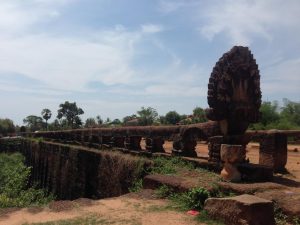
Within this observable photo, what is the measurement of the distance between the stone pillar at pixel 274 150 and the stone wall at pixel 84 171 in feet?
8.27

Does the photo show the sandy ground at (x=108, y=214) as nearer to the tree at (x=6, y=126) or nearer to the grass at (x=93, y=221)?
the grass at (x=93, y=221)

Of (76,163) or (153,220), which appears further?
(76,163)

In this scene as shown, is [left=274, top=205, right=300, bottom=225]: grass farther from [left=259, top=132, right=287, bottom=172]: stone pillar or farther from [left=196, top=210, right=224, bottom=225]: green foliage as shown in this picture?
[left=259, top=132, right=287, bottom=172]: stone pillar

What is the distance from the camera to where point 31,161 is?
21547mm

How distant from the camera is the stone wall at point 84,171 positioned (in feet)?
30.4

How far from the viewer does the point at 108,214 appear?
5.37 metres

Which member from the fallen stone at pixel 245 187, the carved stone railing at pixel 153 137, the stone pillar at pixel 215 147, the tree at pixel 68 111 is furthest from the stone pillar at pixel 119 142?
the tree at pixel 68 111

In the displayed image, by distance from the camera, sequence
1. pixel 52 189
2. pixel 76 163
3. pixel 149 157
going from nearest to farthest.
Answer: pixel 149 157
pixel 76 163
pixel 52 189

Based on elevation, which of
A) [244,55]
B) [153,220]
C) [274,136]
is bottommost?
[153,220]

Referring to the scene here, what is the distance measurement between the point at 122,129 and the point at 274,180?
5965 mm

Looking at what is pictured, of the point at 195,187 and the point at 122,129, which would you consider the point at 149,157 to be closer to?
the point at 122,129

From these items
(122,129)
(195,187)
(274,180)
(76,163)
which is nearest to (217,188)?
(195,187)

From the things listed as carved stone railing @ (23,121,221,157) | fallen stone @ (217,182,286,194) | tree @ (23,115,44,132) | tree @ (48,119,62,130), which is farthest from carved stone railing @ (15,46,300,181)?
tree @ (23,115,44,132)

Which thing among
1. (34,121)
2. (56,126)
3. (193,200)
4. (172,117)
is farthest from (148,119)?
(34,121)
